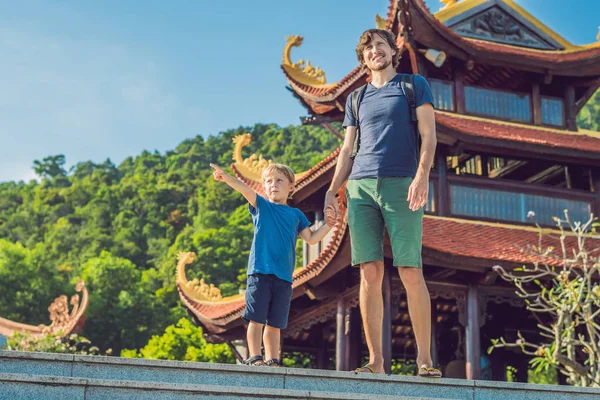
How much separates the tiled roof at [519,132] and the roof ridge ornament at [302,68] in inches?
115

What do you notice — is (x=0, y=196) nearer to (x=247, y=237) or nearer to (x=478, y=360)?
(x=247, y=237)

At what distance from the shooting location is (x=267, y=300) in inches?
249

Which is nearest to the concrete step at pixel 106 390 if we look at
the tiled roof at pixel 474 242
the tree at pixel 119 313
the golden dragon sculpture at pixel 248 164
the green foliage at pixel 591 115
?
the tiled roof at pixel 474 242

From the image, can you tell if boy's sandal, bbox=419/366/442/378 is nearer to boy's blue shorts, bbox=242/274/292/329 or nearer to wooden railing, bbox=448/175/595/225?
boy's blue shorts, bbox=242/274/292/329

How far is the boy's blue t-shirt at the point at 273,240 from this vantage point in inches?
250

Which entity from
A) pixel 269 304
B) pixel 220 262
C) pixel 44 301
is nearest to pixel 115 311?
pixel 44 301

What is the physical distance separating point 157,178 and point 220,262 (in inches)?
739

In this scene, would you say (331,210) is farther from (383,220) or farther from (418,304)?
(418,304)

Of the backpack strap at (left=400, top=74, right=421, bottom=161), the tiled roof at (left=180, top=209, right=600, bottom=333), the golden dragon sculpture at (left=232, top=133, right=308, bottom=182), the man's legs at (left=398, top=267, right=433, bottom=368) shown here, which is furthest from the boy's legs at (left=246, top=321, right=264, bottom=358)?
the golden dragon sculpture at (left=232, top=133, right=308, bottom=182)

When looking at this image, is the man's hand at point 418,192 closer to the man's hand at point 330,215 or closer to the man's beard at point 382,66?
the man's hand at point 330,215

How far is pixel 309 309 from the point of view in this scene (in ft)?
49.6

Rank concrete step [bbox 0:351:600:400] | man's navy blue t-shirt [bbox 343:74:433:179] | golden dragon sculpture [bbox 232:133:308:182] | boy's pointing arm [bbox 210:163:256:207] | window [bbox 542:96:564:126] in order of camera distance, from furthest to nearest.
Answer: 1. golden dragon sculpture [bbox 232:133:308:182]
2. window [bbox 542:96:564:126]
3. boy's pointing arm [bbox 210:163:256:207]
4. man's navy blue t-shirt [bbox 343:74:433:179]
5. concrete step [bbox 0:351:600:400]

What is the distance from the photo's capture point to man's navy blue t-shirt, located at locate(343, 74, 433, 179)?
5.77 meters

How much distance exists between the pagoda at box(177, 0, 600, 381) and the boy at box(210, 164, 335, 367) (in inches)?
233
